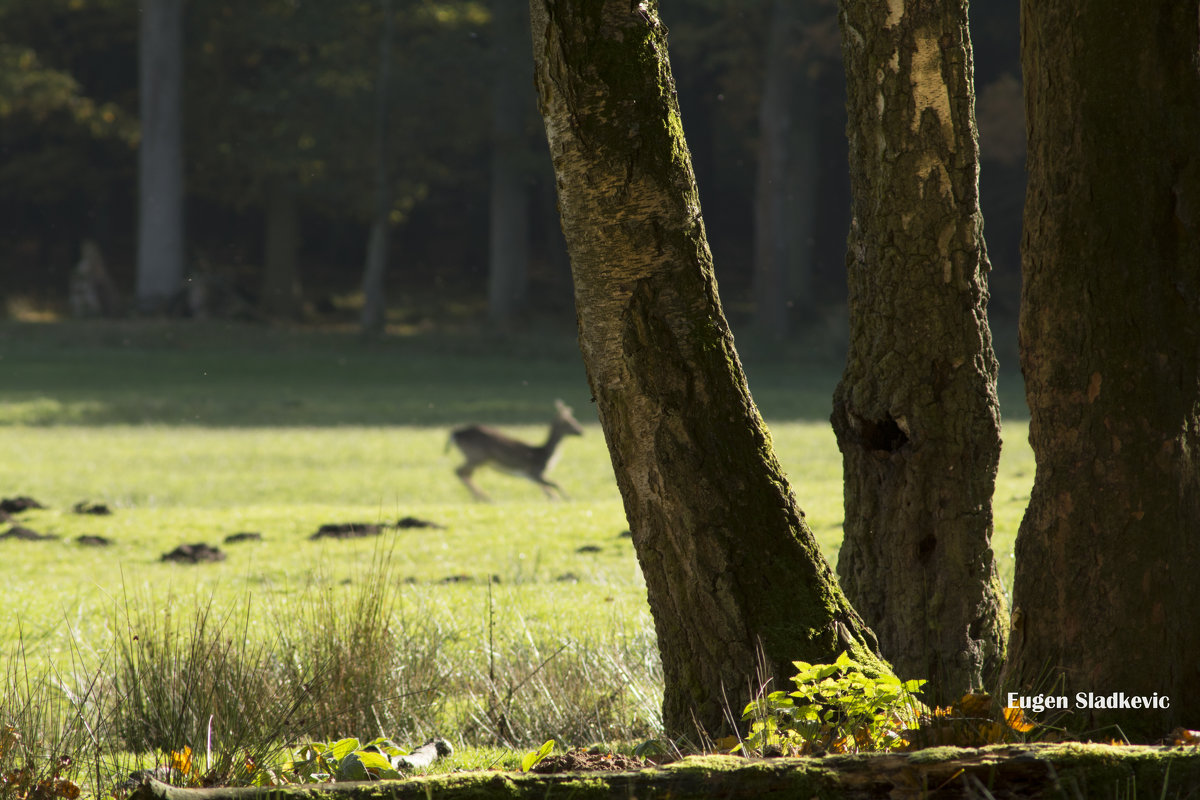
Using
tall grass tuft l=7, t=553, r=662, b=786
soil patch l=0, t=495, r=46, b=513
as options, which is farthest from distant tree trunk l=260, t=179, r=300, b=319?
tall grass tuft l=7, t=553, r=662, b=786

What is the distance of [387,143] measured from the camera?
3744 centimetres

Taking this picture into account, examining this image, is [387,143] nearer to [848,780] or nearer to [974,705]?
[974,705]

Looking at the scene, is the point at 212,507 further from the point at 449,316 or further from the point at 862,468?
the point at 449,316

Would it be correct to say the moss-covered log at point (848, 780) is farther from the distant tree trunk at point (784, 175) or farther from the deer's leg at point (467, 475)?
the distant tree trunk at point (784, 175)

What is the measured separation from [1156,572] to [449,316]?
39065 millimetres

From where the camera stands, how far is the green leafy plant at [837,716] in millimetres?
3238

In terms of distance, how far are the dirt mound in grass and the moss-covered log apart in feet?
0.59

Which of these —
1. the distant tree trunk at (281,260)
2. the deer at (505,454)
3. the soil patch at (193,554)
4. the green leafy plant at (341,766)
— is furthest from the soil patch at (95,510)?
the distant tree trunk at (281,260)

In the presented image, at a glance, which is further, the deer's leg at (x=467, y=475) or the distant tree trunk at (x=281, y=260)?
the distant tree trunk at (x=281, y=260)

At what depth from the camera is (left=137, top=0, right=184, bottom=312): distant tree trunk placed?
37.0 metres

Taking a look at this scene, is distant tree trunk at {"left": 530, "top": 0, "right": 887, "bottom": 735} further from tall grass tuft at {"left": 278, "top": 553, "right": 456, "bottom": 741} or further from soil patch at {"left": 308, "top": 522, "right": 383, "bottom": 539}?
soil patch at {"left": 308, "top": 522, "right": 383, "bottom": 539}

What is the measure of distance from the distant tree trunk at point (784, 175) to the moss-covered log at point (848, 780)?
114ft

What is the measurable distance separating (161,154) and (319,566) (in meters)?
34.5

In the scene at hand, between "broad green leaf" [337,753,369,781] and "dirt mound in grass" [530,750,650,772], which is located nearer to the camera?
"dirt mound in grass" [530,750,650,772]
